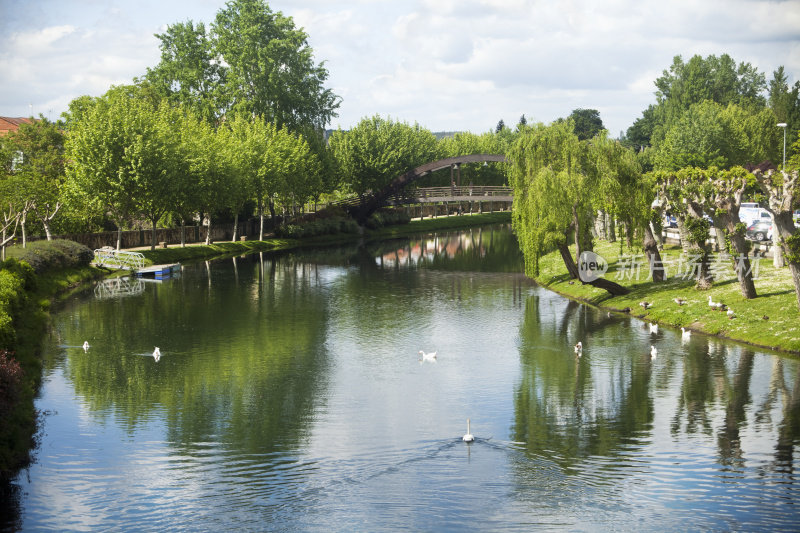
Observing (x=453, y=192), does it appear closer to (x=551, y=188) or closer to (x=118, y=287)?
(x=118, y=287)

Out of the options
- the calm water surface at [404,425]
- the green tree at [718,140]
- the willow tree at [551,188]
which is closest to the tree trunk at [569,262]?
the willow tree at [551,188]

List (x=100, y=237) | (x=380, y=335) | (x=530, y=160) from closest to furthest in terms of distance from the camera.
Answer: (x=380, y=335)
(x=530, y=160)
(x=100, y=237)

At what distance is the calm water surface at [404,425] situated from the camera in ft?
70.1

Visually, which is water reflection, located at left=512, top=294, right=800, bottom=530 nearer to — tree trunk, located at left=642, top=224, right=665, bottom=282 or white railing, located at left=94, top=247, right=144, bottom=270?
tree trunk, located at left=642, top=224, right=665, bottom=282

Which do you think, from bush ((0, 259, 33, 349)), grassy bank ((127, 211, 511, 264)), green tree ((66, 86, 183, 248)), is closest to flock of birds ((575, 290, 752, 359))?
bush ((0, 259, 33, 349))

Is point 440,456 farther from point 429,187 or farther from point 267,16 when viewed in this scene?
point 429,187

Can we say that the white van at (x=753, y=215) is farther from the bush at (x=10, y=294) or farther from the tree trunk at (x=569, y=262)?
the bush at (x=10, y=294)

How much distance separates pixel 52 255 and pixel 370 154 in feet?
235

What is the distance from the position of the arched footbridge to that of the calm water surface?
238 feet

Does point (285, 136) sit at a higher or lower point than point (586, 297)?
higher

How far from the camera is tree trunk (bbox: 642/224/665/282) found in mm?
51941

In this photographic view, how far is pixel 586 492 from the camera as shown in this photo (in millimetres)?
22375

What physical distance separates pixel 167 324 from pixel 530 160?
82.9 feet

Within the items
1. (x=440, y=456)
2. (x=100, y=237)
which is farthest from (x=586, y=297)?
(x=100, y=237)
